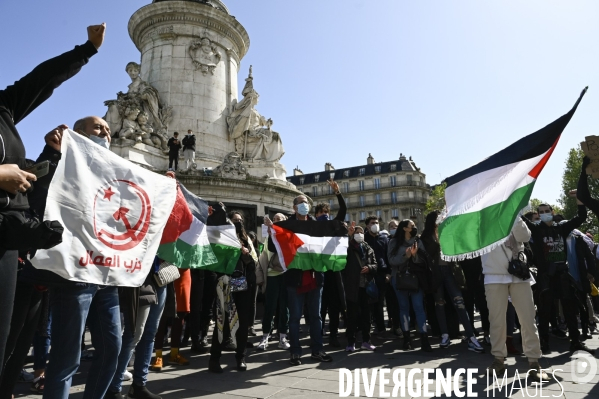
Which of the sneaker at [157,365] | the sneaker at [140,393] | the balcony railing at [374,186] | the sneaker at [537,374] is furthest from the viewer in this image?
the balcony railing at [374,186]

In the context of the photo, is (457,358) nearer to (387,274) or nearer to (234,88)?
(387,274)

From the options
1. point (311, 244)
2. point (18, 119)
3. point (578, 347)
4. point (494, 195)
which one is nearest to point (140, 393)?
point (18, 119)

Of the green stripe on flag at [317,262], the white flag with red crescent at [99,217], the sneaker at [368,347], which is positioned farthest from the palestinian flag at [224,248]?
the sneaker at [368,347]

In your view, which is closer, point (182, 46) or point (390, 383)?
point (390, 383)

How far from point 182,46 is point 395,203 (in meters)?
53.1

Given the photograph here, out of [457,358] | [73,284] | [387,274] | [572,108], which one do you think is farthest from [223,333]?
[572,108]

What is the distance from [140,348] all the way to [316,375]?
2.06 meters

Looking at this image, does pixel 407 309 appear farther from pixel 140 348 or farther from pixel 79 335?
pixel 79 335

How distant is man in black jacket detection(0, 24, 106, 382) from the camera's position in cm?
224

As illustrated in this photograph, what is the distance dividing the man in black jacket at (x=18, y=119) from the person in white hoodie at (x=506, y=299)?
4.69 meters

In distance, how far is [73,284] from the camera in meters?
3.09

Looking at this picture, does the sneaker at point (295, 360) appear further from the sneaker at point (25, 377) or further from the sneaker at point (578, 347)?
the sneaker at point (578, 347)

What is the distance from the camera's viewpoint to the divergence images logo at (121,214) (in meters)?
3.39

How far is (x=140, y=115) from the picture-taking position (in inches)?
625
